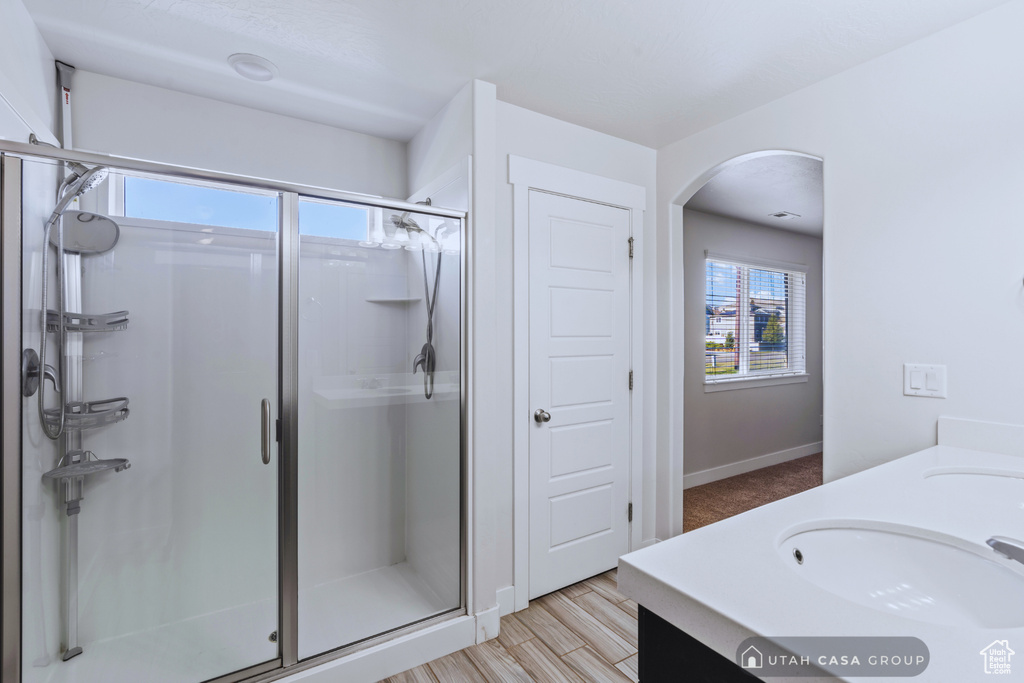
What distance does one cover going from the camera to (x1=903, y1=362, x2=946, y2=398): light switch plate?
171 cm

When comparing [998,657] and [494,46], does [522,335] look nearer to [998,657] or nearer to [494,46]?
[494,46]

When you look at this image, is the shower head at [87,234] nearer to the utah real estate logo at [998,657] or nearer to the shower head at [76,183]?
the shower head at [76,183]

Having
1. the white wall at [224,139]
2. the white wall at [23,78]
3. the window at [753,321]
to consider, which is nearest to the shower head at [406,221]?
the white wall at [224,139]

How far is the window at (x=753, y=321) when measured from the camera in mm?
4414

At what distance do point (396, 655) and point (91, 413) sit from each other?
4.72 feet

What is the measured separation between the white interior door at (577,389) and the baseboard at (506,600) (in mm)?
120

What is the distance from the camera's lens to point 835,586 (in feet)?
2.94

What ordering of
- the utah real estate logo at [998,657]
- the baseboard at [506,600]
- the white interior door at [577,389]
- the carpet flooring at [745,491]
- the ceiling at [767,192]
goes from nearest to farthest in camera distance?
the utah real estate logo at [998,657]
the baseboard at [506,600]
the white interior door at [577,389]
the ceiling at [767,192]
the carpet flooring at [745,491]

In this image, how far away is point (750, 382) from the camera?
4590 mm

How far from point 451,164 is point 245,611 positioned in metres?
2.07

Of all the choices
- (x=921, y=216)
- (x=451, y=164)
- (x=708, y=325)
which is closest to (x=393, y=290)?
(x=451, y=164)

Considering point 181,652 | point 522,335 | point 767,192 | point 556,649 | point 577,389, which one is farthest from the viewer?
point 767,192

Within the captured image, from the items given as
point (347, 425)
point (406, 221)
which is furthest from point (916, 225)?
point (347, 425)

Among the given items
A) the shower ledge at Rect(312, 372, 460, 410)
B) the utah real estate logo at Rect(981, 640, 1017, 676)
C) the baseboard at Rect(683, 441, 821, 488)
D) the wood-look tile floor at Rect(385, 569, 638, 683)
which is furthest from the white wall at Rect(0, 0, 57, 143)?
the baseboard at Rect(683, 441, 821, 488)
